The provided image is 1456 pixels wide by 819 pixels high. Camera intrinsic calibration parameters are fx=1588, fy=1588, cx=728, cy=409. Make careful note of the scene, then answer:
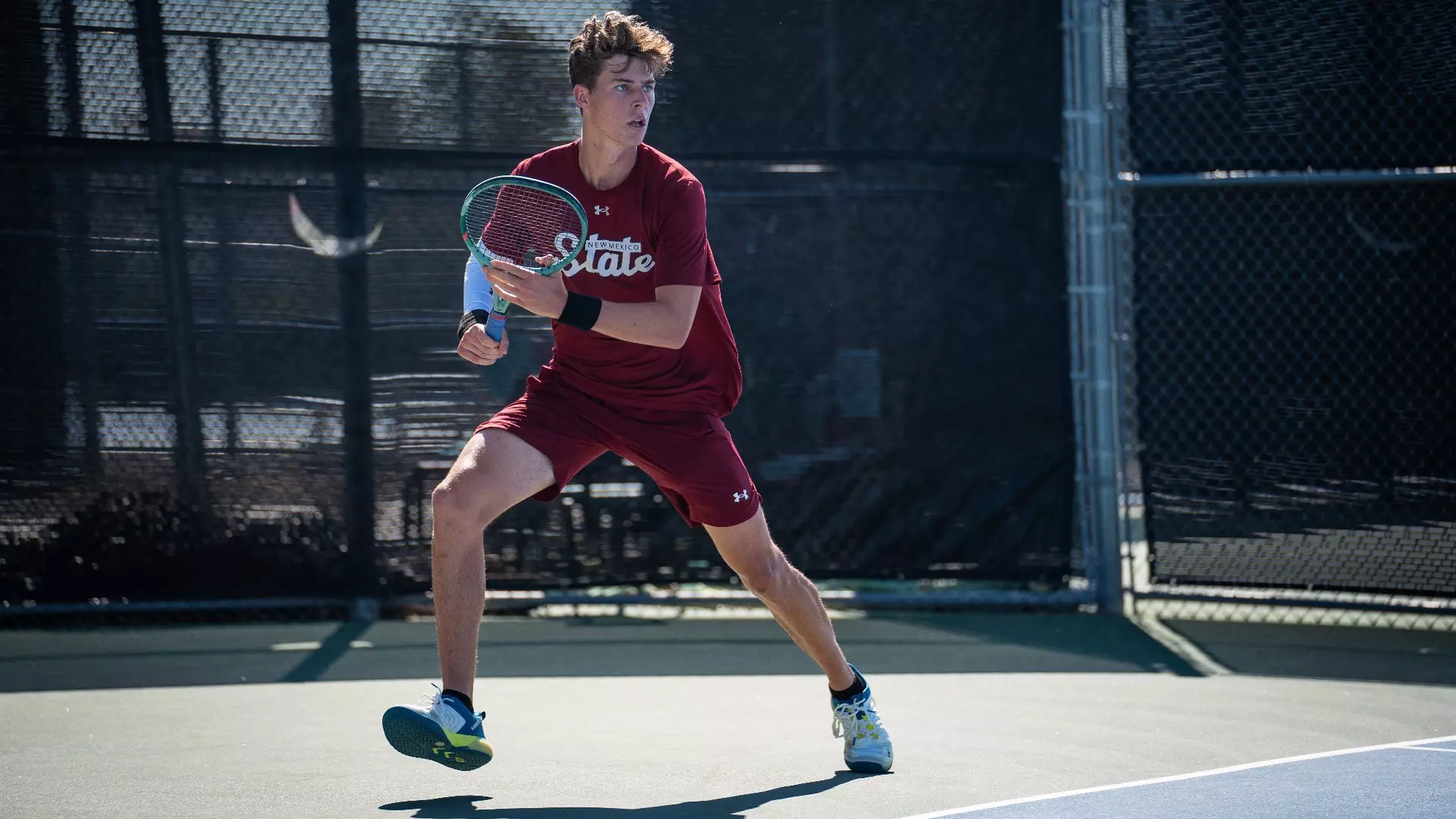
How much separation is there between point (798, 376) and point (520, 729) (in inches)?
88.2

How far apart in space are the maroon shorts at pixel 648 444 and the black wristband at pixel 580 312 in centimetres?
35

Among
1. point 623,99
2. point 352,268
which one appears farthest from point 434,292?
point 623,99

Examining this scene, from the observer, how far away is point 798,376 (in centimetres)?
620

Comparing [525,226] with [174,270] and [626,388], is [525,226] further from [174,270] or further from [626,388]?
[174,270]

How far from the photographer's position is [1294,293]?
19.6ft

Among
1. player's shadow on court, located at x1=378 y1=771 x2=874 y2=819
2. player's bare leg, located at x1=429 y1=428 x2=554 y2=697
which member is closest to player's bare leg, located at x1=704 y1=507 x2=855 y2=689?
player's shadow on court, located at x1=378 y1=771 x2=874 y2=819

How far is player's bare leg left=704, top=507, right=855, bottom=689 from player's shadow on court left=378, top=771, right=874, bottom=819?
41cm

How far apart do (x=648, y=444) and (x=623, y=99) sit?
32.3 inches

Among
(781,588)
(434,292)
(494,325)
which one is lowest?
(781,588)

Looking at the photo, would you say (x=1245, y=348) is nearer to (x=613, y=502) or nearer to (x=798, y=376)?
(x=798, y=376)

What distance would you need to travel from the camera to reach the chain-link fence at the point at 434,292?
591cm

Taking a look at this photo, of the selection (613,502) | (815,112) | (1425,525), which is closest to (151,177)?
(613,502)

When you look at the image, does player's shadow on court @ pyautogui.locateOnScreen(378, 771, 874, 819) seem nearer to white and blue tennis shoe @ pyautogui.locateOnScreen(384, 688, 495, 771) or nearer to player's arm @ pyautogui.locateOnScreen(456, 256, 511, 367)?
white and blue tennis shoe @ pyautogui.locateOnScreen(384, 688, 495, 771)

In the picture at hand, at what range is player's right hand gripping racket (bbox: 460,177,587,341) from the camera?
3625 mm
